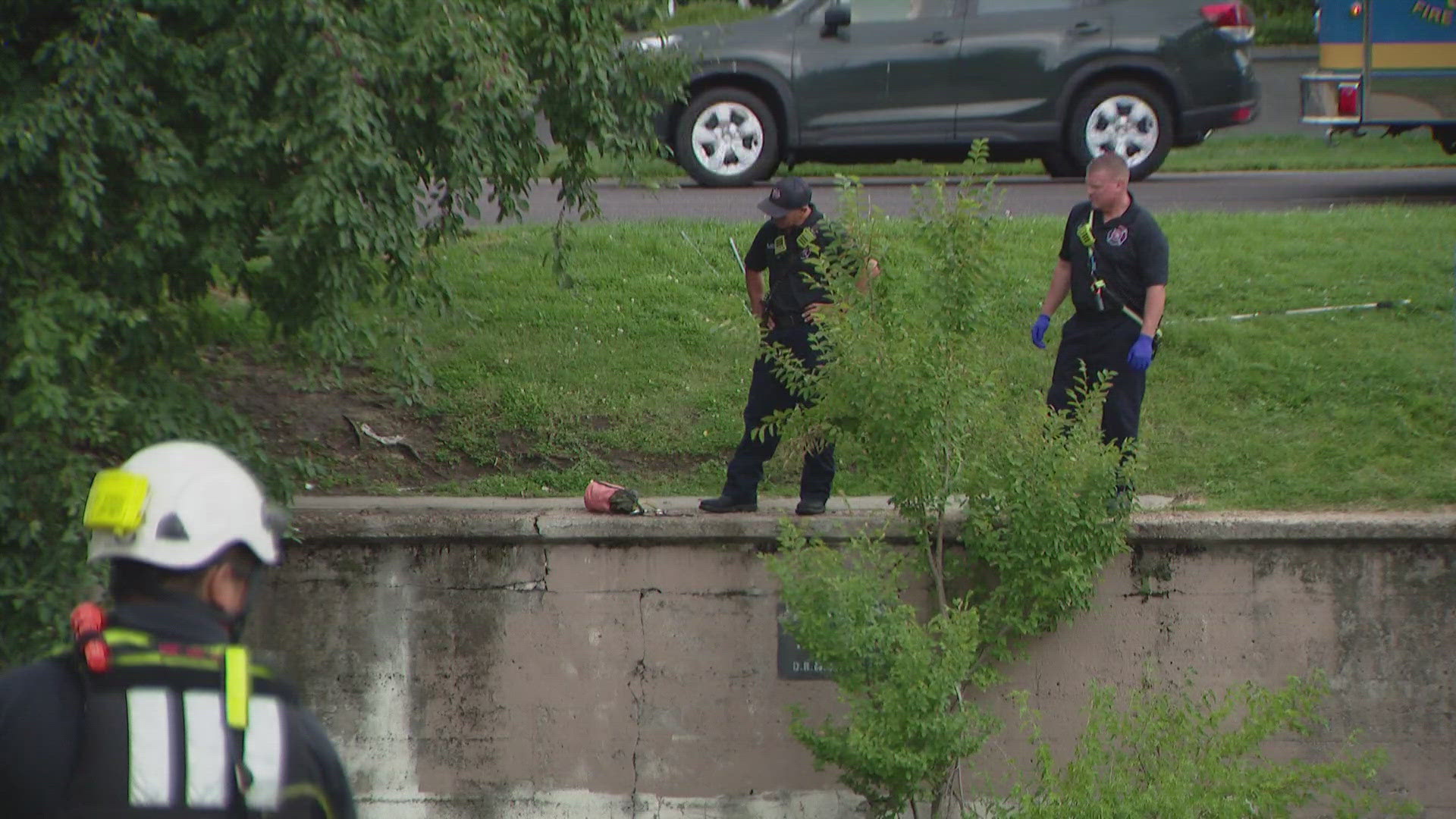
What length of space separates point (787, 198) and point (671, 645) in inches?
78.2

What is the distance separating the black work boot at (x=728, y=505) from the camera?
711 cm

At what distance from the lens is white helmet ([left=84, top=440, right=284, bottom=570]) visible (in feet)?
7.75

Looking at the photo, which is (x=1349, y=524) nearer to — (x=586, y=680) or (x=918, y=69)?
(x=586, y=680)

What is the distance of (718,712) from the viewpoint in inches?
281

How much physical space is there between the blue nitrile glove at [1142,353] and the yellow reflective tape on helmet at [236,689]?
16.0ft

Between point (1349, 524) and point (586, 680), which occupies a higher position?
point (1349, 524)

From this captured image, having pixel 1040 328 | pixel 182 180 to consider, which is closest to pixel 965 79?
pixel 1040 328

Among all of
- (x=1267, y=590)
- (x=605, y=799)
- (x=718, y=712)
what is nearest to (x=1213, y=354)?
(x=1267, y=590)

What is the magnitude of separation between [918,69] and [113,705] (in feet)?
34.8

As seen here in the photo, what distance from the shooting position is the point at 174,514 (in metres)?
2.37

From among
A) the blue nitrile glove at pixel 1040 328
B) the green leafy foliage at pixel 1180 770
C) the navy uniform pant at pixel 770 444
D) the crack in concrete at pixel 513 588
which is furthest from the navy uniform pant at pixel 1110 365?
the crack in concrete at pixel 513 588

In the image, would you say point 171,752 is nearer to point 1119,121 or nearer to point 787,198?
point 787,198

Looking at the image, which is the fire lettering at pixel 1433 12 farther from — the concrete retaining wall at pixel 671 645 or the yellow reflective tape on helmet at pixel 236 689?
the yellow reflective tape on helmet at pixel 236 689

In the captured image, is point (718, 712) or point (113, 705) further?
point (718, 712)
